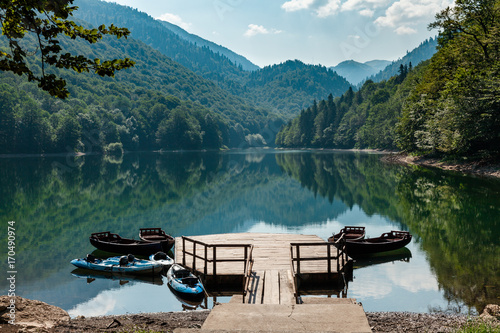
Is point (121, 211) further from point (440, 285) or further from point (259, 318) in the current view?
point (259, 318)

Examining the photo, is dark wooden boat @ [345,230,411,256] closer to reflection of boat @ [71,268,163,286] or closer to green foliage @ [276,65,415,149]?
reflection of boat @ [71,268,163,286]

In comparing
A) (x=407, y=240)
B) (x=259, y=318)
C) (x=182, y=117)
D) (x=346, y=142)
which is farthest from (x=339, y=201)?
(x=182, y=117)

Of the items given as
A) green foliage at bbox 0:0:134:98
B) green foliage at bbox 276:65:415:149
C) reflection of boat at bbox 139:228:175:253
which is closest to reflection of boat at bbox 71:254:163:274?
reflection of boat at bbox 139:228:175:253

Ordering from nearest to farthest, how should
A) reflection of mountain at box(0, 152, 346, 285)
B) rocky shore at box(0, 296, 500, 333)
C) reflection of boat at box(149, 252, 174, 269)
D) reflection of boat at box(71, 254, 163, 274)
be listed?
rocky shore at box(0, 296, 500, 333)
reflection of boat at box(71, 254, 163, 274)
reflection of boat at box(149, 252, 174, 269)
reflection of mountain at box(0, 152, 346, 285)

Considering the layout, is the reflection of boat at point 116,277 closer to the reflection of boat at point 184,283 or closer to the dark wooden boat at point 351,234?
the reflection of boat at point 184,283

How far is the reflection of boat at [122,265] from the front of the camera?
18.6m

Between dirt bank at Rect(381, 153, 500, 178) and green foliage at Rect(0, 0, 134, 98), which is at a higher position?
green foliage at Rect(0, 0, 134, 98)

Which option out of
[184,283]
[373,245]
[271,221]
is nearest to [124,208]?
A: [271,221]

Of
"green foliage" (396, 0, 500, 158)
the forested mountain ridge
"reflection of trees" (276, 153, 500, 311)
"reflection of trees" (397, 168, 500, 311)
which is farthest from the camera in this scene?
the forested mountain ridge

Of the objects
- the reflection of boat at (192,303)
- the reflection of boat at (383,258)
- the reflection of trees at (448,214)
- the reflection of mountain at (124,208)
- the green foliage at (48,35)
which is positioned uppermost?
the green foliage at (48,35)

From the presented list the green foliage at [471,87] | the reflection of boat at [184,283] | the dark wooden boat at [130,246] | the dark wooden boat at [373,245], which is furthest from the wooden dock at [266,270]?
the green foliage at [471,87]

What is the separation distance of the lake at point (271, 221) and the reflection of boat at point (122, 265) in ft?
1.87

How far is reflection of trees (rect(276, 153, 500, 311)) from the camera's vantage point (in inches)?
649

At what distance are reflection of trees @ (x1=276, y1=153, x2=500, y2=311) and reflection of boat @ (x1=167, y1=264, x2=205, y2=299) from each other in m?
9.86
